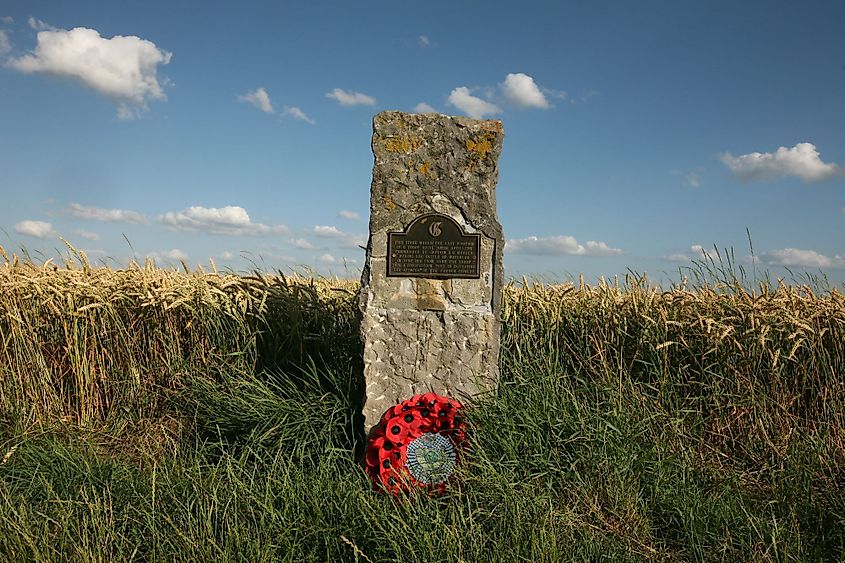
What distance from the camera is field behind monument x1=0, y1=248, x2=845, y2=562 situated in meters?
3.31

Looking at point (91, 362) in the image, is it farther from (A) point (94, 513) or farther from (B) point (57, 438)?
(A) point (94, 513)

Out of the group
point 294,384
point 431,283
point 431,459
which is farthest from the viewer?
point 294,384

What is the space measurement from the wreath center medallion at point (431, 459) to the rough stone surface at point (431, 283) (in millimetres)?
601

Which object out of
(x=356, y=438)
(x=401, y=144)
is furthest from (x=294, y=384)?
(x=401, y=144)

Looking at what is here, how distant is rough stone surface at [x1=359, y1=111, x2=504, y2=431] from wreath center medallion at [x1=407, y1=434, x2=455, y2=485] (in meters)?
0.60

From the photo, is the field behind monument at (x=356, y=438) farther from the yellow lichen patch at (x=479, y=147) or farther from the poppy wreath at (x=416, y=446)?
the yellow lichen patch at (x=479, y=147)

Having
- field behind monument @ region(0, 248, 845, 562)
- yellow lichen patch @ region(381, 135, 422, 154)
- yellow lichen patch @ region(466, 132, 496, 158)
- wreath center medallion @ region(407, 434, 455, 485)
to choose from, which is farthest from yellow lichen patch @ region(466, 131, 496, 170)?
wreath center medallion @ region(407, 434, 455, 485)

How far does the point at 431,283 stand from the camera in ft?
14.9

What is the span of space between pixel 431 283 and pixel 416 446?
1.13 metres

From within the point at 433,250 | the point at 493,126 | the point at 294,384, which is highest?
the point at 493,126

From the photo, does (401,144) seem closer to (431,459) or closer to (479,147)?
(479,147)

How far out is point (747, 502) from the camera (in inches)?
154

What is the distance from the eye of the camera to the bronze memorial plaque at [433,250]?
4.53 meters

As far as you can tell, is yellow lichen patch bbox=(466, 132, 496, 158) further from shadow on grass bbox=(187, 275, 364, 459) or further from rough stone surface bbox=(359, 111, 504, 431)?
shadow on grass bbox=(187, 275, 364, 459)
